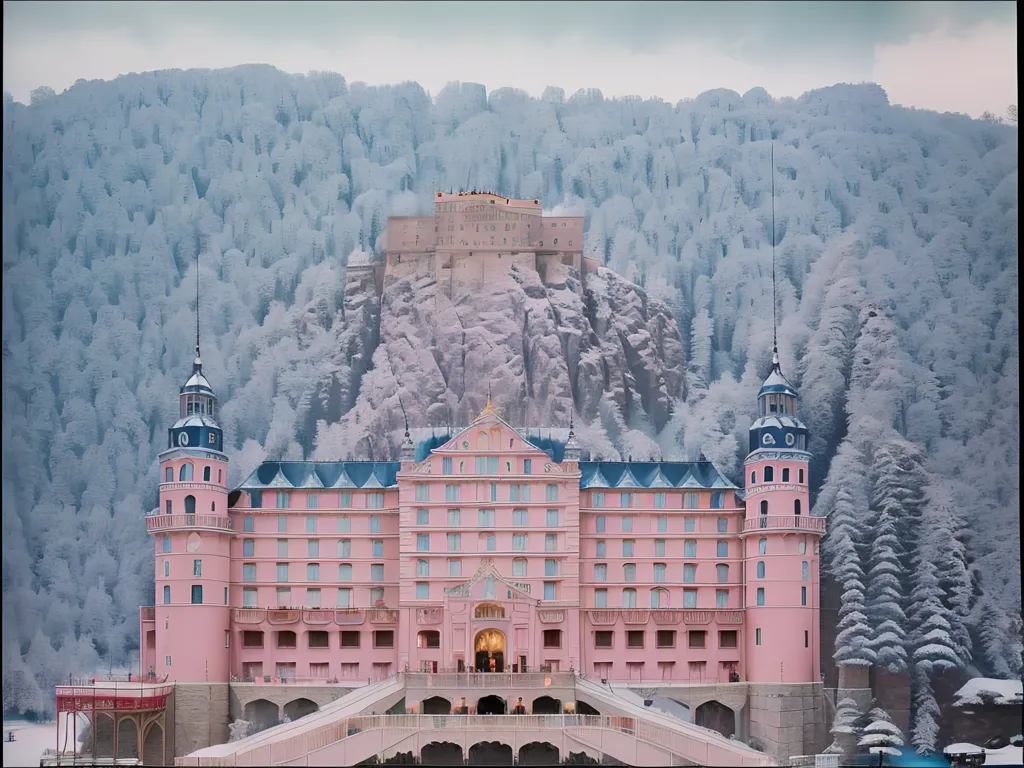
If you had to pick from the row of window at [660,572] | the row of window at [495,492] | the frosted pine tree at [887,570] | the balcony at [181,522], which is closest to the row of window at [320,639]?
the balcony at [181,522]

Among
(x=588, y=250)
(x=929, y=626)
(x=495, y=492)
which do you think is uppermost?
(x=588, y=250)

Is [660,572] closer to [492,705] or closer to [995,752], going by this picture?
[492,705]

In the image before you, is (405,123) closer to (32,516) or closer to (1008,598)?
(32,516)

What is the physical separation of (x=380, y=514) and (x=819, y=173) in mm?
20521

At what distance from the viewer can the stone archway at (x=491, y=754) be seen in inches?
2213

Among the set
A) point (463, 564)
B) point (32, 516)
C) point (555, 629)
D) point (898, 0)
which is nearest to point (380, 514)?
point (463, 564)

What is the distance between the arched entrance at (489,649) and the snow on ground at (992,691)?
1558 centimetres

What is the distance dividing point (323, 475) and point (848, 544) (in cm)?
1822

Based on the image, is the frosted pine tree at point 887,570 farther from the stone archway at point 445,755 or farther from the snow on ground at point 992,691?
the stone archway at point 445,755

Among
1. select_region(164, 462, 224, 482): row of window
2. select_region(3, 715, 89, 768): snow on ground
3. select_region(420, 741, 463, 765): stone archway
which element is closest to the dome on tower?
select_region(420, 741, 463, 765): stone archway

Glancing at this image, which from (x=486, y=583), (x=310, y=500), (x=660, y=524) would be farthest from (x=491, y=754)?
(x=310, y=500)

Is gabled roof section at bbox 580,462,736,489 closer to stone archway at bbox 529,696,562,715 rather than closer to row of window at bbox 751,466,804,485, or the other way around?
→ row of window at bbox 751,466,804,485

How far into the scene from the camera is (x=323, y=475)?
2373 inches

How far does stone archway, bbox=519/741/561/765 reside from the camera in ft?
183
